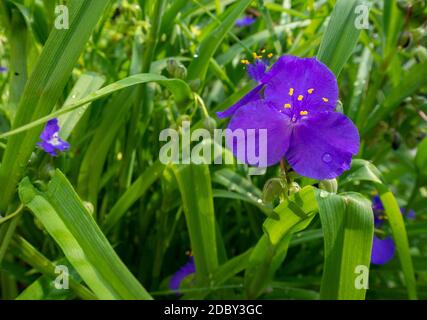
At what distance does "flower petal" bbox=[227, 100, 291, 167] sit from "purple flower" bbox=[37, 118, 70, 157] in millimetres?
376

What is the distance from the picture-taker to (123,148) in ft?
4.33

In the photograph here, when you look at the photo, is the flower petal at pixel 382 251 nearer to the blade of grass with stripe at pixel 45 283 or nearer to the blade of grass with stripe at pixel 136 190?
the blade of grass with stripe at pixel 136 190

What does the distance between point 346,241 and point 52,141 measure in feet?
1.82

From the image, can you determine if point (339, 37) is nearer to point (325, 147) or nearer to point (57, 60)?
point (325, 147)

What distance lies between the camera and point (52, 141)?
109 centimetres

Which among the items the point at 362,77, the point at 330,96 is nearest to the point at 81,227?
the point at 330,96

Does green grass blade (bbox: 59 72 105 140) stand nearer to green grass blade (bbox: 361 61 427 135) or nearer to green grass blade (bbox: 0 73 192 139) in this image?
green grass blade (bbox: 0 73 192 139)

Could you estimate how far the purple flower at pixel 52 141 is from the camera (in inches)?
41.8

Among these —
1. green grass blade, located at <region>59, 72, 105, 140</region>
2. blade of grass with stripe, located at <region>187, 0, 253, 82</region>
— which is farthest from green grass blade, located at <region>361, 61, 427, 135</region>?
green grass blade, located at <region>59, 72, 105, 140</region>

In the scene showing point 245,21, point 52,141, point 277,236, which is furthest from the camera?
point 245,21

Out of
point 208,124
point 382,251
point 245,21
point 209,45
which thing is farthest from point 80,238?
point 245,21

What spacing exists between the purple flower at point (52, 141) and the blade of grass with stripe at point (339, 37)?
18.8 inches

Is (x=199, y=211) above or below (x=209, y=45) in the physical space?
below
